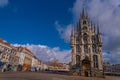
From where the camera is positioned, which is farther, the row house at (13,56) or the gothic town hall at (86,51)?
the row house at (13,56)

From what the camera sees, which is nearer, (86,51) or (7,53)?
(86,51)

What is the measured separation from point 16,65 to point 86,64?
121ft

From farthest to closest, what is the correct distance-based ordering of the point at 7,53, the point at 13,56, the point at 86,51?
the point at 13,56, the point at 7,53, the point at 86,51

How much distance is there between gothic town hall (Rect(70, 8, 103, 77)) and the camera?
160 feet

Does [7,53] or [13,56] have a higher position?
[7,53]

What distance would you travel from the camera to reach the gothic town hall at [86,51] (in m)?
48.7

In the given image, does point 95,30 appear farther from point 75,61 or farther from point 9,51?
point 9,51

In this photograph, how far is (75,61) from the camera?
52.5 meters

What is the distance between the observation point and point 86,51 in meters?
53.1

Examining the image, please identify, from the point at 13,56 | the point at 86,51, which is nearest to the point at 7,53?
the point at 13,56

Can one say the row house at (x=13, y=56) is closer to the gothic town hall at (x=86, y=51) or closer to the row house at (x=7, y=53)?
the row house at (x=7, y=53)

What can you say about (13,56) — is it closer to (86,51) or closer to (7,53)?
(7,53)

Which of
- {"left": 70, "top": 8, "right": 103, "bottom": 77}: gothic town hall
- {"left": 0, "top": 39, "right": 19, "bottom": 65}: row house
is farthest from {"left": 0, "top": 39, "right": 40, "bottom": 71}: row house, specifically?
{"left": 70, "top": 8, "right": 103, "bottom": 77}: gothic town hall

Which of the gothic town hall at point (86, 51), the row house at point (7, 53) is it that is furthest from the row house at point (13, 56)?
the gothic town hall at point (86, 51)
